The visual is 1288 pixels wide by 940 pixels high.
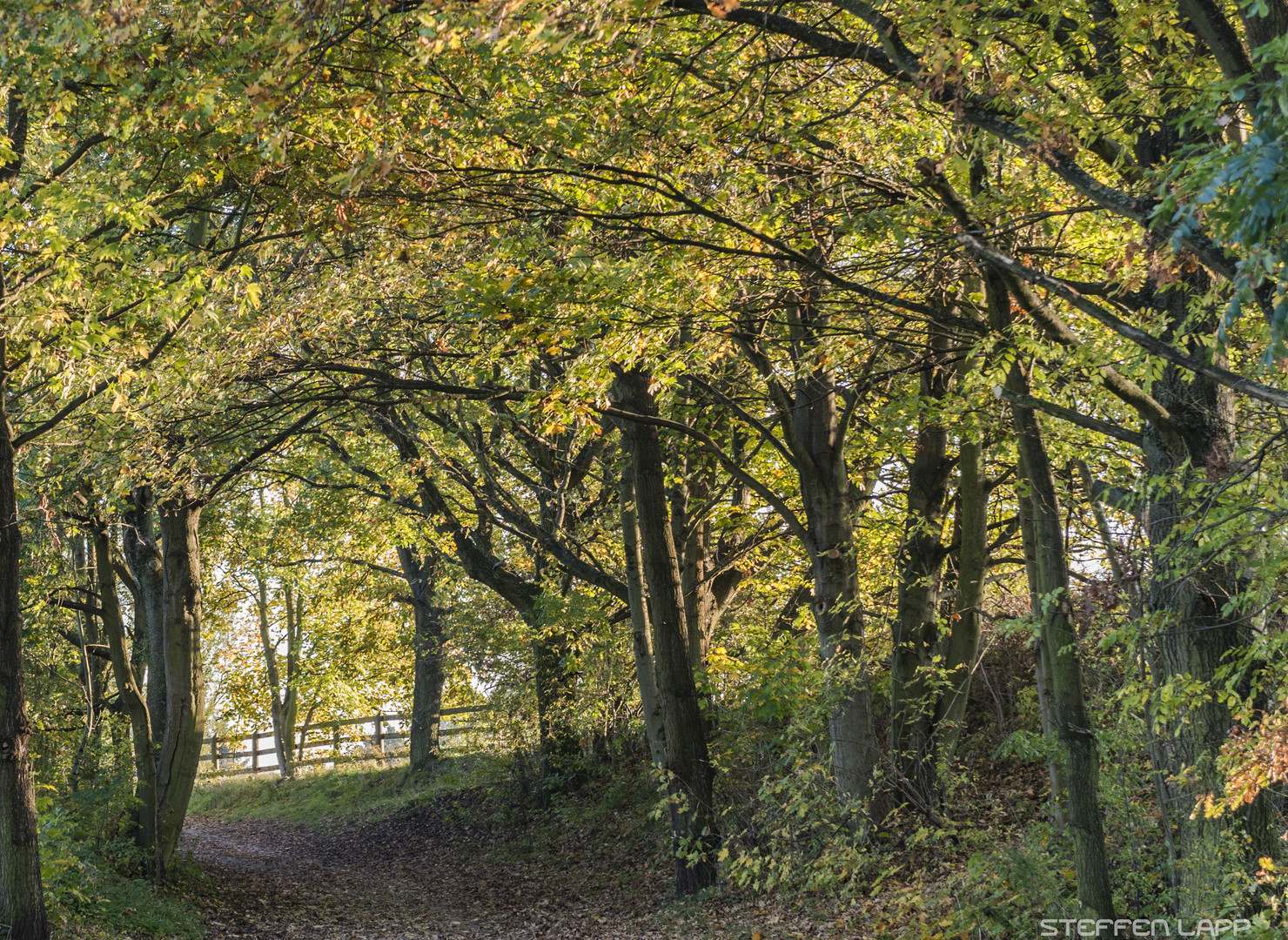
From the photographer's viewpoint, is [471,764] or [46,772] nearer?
[46,772]

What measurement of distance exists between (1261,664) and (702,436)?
587cm

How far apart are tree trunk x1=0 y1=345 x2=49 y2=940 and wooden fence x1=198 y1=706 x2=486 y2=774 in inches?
742

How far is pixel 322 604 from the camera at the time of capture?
28859 mm

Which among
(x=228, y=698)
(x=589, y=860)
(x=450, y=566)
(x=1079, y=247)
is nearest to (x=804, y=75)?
(x=1079, y=247)

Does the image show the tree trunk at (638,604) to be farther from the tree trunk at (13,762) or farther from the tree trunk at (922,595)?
the tree trunk at (13,762)

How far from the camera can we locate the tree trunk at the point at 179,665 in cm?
1267

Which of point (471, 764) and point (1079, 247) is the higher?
point (1079, 247)

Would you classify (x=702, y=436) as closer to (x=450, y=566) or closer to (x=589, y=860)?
(x=589, y=860)

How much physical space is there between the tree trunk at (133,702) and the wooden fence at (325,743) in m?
13.9

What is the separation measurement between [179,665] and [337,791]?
42.4 ft

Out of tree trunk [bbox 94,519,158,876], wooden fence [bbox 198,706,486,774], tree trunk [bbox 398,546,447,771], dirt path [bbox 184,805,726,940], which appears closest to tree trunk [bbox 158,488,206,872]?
tree trunk [bbox 94,519,158,876]

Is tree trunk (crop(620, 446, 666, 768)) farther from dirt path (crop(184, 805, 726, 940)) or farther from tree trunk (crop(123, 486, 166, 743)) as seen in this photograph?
tree trunk (crop(123, 486, 166, 743))

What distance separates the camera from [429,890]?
47.8 ft

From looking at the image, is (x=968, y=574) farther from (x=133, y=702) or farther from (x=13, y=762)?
(x=133, y=702)
